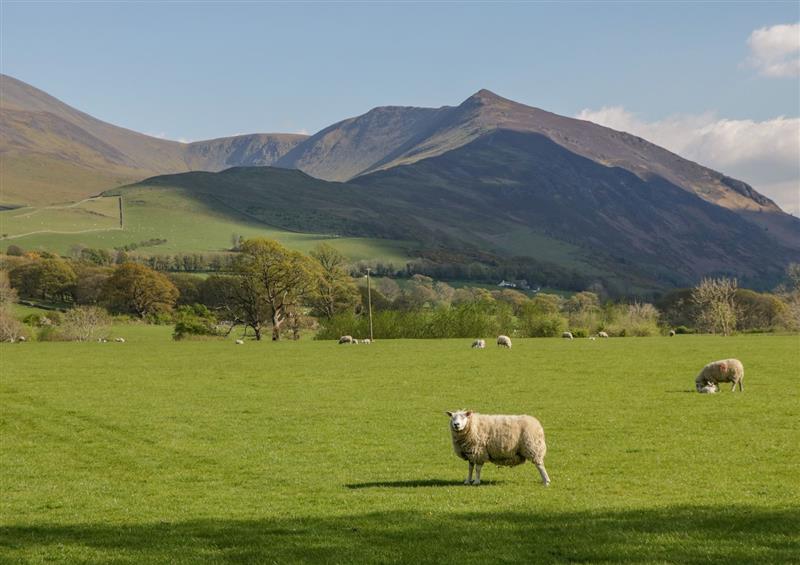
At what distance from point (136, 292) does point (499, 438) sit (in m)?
129

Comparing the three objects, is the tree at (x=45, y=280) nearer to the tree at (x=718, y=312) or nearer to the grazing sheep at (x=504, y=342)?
the grazing sheep at (x=504, y=342)

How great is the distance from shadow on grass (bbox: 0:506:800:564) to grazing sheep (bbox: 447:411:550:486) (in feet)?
9.83

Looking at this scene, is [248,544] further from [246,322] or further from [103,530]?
[246,322]

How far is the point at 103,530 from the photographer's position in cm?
1689

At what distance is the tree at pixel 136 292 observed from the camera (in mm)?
140375

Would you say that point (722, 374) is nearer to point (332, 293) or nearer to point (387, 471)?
point (387, 471)

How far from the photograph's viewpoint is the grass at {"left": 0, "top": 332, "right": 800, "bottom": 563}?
1457cm

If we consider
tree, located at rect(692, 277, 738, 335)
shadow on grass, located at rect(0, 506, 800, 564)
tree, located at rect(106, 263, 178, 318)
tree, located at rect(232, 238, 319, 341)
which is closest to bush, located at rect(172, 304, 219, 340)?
tree, located at rect(232, 238, 319, 341)

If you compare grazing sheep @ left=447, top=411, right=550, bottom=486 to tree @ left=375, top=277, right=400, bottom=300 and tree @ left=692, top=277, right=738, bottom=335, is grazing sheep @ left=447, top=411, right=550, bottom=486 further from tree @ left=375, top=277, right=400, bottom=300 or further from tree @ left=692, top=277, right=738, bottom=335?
tree @ left=375, top=277, right=400, bottom=300

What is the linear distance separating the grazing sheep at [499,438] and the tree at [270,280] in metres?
87.1

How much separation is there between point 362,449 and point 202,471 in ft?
16.8

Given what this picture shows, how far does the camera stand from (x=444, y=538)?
1471 centimetres

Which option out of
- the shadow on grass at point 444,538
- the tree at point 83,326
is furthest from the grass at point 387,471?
the tree at point 83,326

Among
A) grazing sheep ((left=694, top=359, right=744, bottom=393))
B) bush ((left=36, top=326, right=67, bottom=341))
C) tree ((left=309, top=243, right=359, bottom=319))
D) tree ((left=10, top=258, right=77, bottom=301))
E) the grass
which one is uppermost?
tree ((left=10, top=258, right=77, bottom=301))
